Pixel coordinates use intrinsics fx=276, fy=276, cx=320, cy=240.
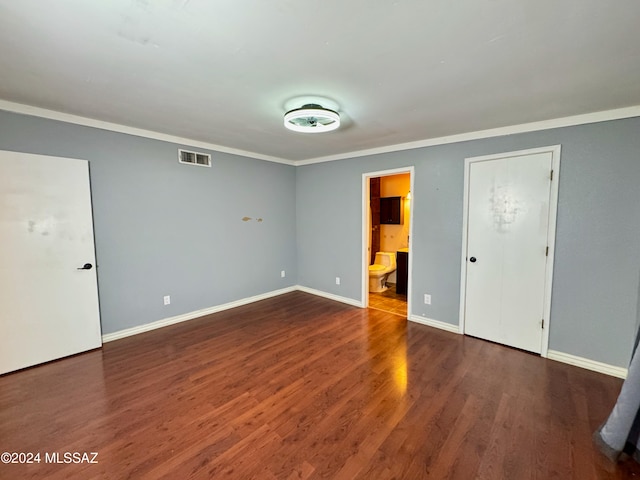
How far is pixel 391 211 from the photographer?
577cm

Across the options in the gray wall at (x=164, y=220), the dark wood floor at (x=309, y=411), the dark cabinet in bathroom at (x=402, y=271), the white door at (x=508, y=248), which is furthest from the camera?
the dark cabinet in bathroom at (x=402, y=271)

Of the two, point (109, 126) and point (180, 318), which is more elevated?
point (109, 126)

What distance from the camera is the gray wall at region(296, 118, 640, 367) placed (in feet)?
8.20

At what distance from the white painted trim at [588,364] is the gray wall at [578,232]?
49mm

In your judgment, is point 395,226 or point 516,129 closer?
point 516,129

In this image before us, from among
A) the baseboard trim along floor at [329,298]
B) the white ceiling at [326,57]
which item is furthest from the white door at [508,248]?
the white ceiling at [326,57]

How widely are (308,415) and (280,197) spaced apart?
3.64 metres

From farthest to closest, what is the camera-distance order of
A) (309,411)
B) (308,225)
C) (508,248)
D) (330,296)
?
1. (308,225)
2. (330,296)
3. (508,248)
4. (309,411)

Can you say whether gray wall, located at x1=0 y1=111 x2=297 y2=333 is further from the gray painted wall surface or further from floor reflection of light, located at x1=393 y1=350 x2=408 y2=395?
floor reflection of light, located at x1=393 y1=350 x2=408 y2=395

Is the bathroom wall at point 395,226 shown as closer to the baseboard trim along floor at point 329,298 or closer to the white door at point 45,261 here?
the baseboard trim along floor at point 329,298

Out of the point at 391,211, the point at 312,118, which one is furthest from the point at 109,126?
the point at 391,211

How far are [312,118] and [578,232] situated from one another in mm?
2795

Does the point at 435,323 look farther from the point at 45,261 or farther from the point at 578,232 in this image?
the point at 45,261

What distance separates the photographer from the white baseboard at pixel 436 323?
3525 mm
